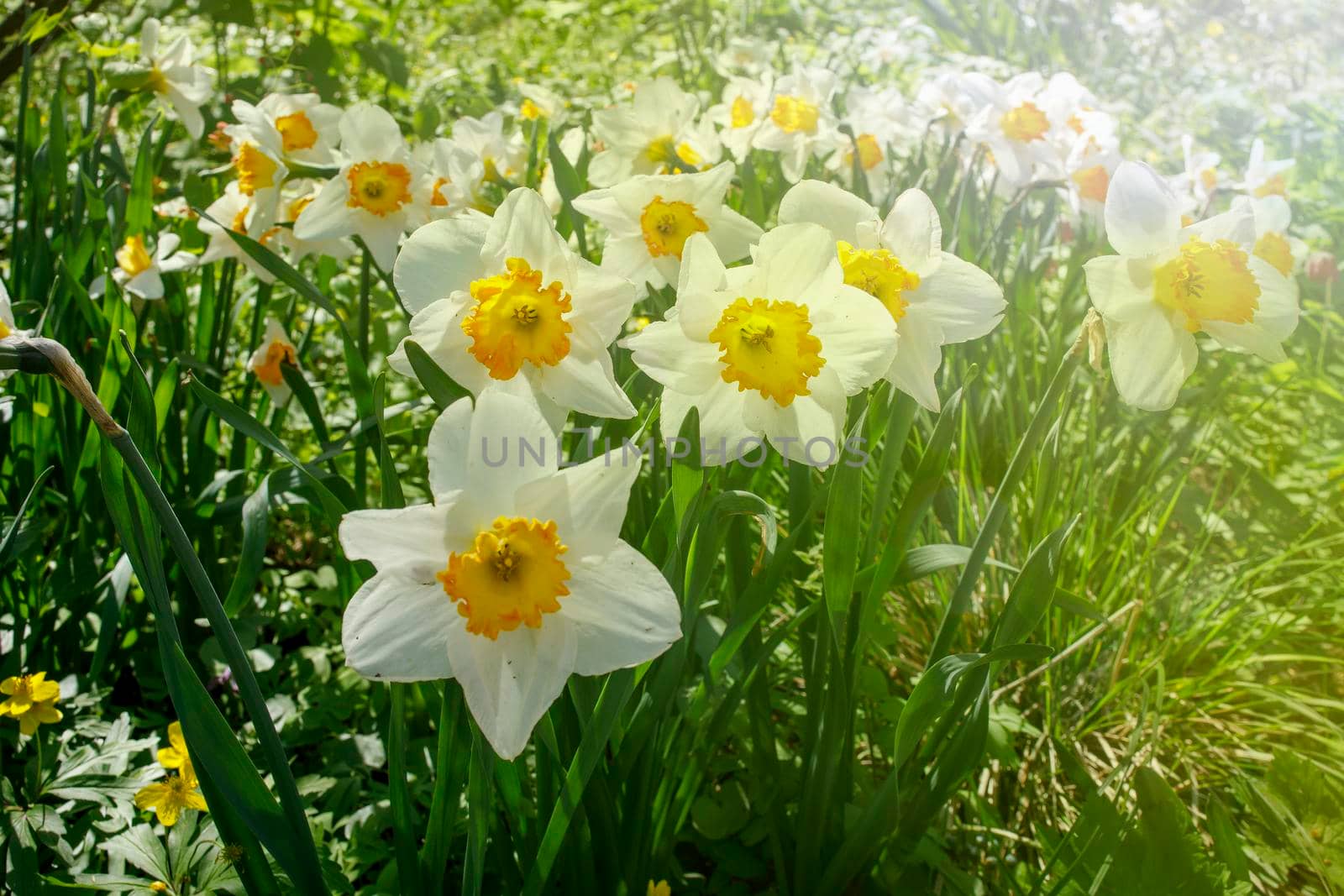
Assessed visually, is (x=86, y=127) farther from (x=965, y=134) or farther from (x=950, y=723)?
(x=950, y=723)

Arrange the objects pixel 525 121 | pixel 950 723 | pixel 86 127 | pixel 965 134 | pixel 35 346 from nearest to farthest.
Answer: pixel 35 346, pixel 950 723, pixel 965 134, pixel 86 127, pixel 525 121

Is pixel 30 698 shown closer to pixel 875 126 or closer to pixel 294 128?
pixel 294 128

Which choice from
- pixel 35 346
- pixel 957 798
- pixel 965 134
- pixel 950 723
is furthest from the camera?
pixel 965 134

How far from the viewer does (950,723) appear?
1.19 metres

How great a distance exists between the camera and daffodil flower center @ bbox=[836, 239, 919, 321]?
102 centimetres

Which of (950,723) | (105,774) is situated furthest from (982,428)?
(105,774)

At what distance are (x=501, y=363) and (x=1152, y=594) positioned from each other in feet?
4.99

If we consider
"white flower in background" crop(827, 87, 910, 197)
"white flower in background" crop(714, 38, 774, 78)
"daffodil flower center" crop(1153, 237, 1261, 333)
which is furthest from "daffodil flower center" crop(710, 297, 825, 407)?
"white flower in background" crop(714, 38, 774, 78)

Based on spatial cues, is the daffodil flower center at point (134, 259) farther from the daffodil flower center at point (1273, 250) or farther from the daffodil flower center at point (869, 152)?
the daffodil flower center at point (1273, 250)

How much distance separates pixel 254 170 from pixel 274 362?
0.35 meters

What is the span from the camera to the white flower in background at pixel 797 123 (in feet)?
6.71

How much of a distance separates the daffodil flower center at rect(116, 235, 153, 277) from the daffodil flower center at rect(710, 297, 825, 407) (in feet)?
4.63

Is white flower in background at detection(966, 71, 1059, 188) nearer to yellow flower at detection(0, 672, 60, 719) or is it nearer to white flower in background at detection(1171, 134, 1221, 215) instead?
white flower in background at detection(1171, 134, 1221, 215)

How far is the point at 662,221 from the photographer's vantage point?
4.06ft
